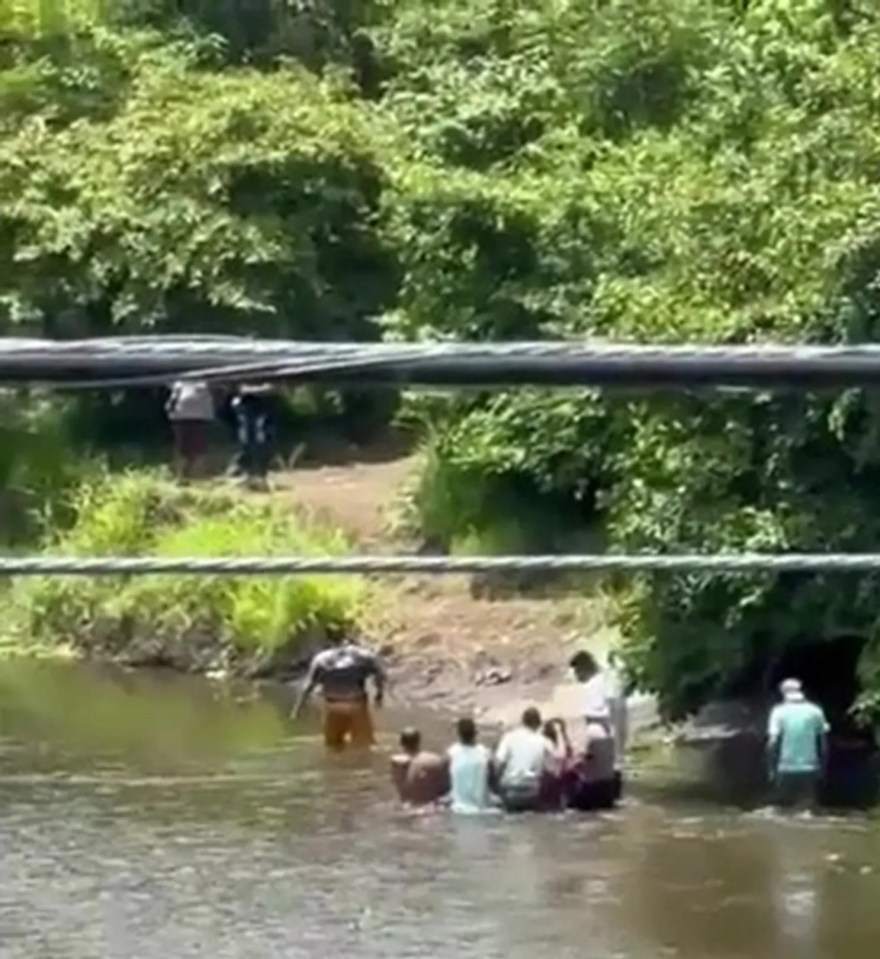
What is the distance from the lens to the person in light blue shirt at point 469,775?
17.1m

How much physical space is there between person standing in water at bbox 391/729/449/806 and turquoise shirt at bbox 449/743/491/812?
90mm

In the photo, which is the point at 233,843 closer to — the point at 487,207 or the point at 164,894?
the point at 164,894

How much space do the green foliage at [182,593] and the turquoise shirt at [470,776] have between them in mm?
5874

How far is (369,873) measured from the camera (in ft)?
51.4

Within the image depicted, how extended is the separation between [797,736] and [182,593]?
8.08 metres

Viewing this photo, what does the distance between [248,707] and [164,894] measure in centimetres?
742

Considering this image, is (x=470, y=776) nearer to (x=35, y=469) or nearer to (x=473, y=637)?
(x=473, y=637)

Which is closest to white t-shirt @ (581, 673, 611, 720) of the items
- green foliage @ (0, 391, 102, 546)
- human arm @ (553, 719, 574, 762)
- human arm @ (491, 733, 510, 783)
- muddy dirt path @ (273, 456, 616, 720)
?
human arm @ (553, 719, 574, 762)

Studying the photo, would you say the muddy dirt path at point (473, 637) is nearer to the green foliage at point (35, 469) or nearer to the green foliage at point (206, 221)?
the green foliage at point (35, 469)

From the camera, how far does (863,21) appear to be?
60.3 ft

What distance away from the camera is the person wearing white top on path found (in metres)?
17.1

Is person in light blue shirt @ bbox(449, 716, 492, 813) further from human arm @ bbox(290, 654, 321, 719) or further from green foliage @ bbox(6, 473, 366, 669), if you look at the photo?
green foliage @ bbox(6, 473, 366, 669)

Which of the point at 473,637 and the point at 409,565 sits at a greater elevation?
the point at 409,565

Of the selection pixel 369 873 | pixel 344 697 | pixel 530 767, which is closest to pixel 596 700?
pixel 530 767
